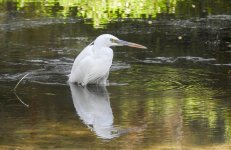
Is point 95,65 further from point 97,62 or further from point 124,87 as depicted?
point 124,87

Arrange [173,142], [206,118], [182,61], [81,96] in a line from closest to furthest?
[173,142] < [206,118] < [81,96] < [182,61]

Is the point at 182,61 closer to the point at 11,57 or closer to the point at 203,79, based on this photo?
the point at 203,79

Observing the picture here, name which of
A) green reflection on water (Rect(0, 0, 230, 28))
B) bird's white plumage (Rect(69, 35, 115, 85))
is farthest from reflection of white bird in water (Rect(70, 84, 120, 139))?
green reflection on water (Rect(0, 0, 230, 28))

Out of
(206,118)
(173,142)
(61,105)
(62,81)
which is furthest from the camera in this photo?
(62,81)

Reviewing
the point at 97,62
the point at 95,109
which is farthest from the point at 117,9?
the point at 95,109

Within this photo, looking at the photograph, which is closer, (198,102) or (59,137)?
(59,137)

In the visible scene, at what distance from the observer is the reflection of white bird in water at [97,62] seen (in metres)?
10.4

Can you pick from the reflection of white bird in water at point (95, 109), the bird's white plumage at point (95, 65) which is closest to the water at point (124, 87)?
the reflection of white bird in water at point (95, 109)

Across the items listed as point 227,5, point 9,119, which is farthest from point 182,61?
point 227,5

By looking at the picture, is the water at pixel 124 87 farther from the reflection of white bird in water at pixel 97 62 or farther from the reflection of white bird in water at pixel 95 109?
the reflection of white bird in water at pixel 97 62

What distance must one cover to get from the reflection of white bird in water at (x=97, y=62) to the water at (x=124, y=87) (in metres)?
0.18

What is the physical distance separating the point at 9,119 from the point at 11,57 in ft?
14.5

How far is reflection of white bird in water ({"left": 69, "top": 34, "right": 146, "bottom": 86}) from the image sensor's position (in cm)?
1038

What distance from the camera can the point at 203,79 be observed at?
1101 cm
